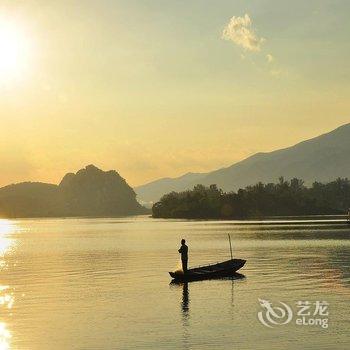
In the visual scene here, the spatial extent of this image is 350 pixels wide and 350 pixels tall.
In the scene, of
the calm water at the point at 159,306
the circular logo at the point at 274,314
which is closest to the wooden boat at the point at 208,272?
the calm water at the point at 159,306

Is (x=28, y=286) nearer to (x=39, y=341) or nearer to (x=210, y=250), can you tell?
(x=39, y=341)

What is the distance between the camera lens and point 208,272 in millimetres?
68375

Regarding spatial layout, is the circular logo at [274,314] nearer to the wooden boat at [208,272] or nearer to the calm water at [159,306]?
the calm water at [159,306]

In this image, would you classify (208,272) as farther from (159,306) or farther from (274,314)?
(274,314)

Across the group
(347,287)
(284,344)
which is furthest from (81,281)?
(284,344)

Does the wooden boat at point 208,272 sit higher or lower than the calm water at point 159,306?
higher

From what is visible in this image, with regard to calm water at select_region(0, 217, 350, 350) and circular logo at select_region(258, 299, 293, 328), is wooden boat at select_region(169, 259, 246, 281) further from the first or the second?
circular logo at select_region(258, 299, 293, 328)

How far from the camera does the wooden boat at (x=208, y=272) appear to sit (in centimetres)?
6619

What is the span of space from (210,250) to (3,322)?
79.1 meters

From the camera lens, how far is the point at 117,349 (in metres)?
35.5

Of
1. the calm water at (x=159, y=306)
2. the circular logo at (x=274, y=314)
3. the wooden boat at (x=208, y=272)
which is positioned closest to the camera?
the calm water at (x=159, y=306)

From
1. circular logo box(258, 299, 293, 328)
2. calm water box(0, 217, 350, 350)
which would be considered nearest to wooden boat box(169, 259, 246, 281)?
calm water box(0, 217, 350, 350)

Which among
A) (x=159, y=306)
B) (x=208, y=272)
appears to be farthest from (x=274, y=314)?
(x=208, y=272)

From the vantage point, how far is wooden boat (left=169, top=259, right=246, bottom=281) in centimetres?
6619
